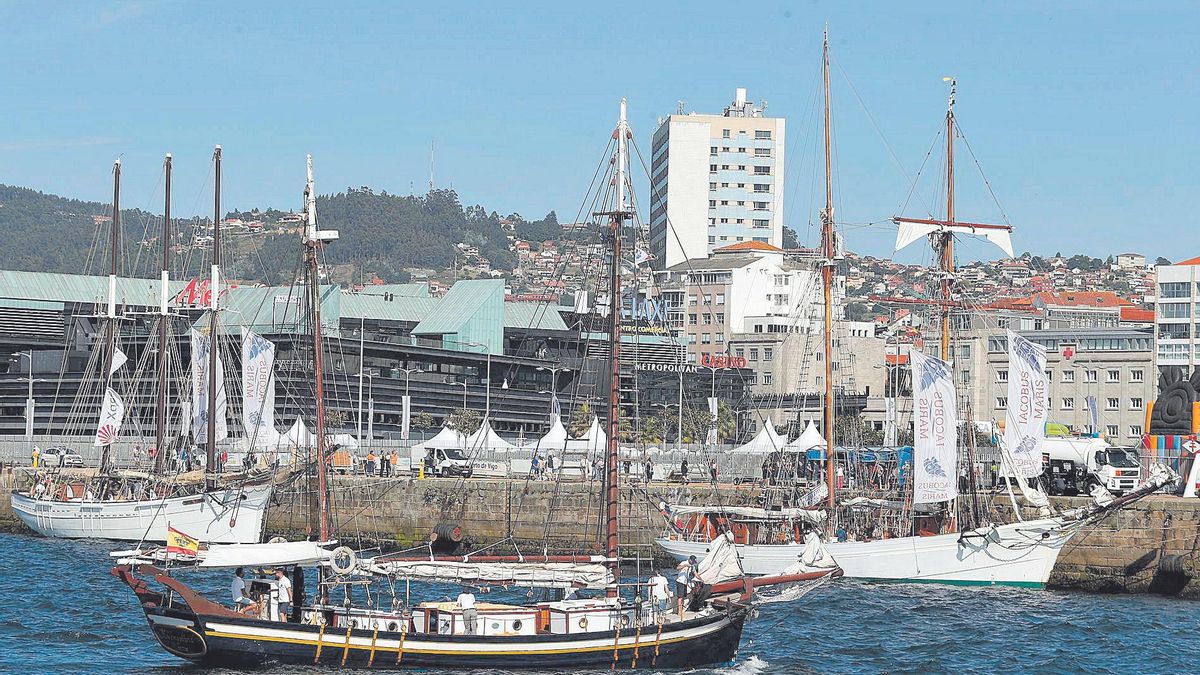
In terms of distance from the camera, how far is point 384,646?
42625 millimetres

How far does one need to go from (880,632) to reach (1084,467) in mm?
27502

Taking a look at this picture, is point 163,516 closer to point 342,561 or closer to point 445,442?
point 445,442

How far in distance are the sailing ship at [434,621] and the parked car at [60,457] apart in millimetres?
56171

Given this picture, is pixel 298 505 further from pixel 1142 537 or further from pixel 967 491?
pixel 1142 537

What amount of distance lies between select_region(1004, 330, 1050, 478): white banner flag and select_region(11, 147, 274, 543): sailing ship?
34317mm

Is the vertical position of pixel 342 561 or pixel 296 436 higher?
pixel 296 436

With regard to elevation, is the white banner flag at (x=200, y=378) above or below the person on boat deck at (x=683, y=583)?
above

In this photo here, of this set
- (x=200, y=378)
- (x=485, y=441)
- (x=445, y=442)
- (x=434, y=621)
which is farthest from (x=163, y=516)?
(x=434, y=621)

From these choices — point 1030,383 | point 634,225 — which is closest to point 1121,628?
point 1030,383

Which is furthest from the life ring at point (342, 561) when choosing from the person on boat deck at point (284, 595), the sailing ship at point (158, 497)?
the sailing ship at point (158, 497)

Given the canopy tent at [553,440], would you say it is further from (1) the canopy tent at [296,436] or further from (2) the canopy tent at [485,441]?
(1) the canopy tent at [296,436]

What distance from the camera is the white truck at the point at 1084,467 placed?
234 feet

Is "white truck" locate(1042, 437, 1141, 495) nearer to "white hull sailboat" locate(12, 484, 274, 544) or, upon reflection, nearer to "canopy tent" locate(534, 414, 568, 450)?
"canopy tent" locate(534, 414, 568, 450)

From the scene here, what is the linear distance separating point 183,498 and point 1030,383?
40.6 meters
